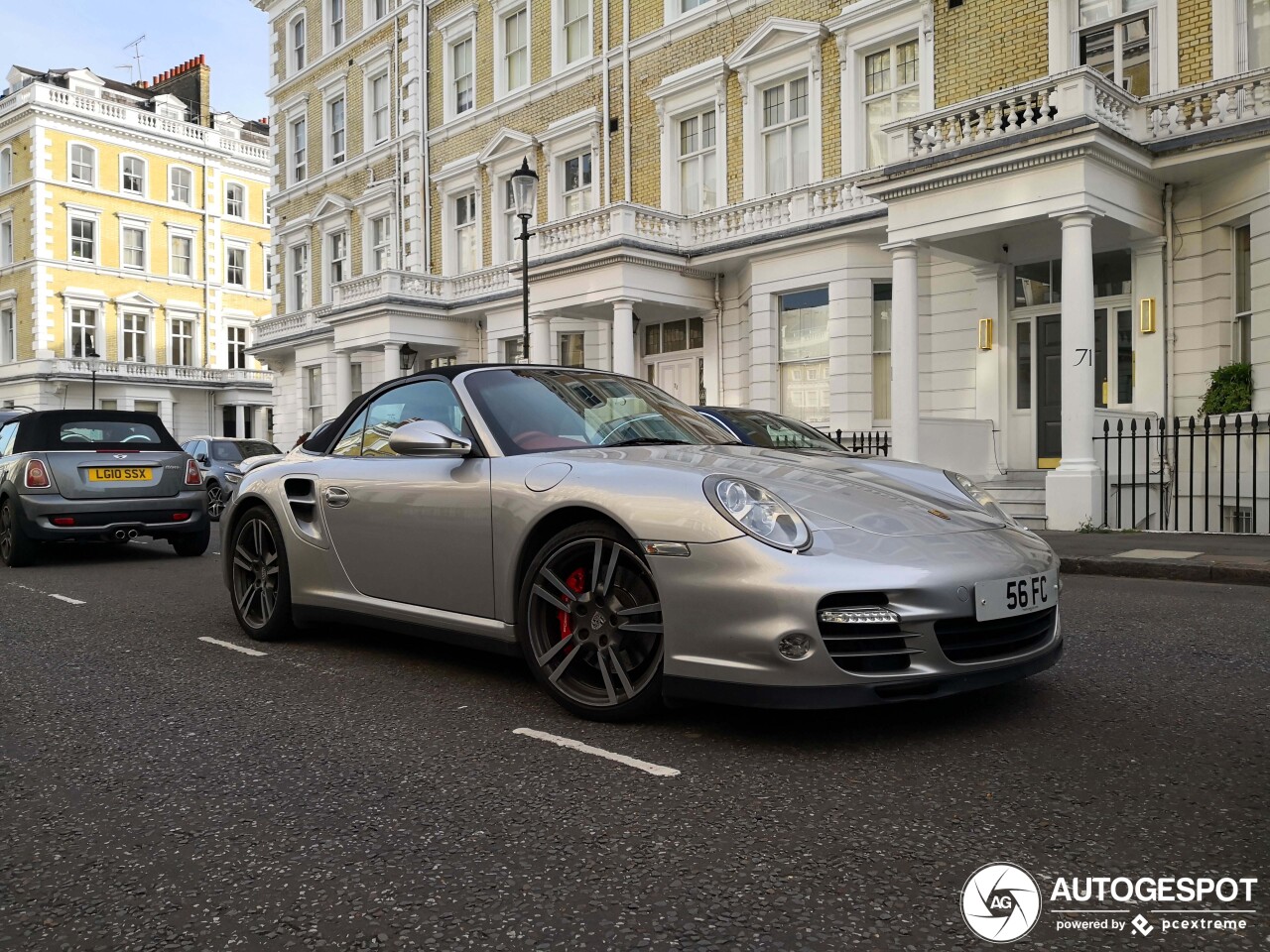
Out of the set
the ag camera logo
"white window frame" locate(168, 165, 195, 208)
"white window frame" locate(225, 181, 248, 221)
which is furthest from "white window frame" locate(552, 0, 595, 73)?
"white window frame" locate(225, 181, 248, 221)

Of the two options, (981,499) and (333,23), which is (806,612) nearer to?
(981,499)

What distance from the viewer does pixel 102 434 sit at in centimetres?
1055

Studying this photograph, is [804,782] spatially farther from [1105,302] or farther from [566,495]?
[1105,302]

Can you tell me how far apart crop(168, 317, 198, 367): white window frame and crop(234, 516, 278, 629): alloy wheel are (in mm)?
49923

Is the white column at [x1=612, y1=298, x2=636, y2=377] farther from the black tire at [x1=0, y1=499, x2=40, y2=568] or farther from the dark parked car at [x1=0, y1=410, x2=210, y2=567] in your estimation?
the black tire at [x1=0, y1=499, x2=40, y2=568]

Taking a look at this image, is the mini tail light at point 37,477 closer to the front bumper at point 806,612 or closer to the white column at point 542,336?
the front bumper at point 806,612

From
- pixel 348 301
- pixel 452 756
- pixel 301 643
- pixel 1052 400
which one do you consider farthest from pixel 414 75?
pixel 452 756

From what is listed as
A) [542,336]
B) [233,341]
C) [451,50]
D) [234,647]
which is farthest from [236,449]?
[233,341]

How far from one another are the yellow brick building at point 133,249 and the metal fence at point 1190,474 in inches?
1737

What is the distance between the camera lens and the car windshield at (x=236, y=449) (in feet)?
61.7

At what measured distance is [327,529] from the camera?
16.7 ft

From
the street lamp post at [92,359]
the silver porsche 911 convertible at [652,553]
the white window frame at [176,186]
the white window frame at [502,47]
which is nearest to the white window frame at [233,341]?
the white window frame at [176,186]

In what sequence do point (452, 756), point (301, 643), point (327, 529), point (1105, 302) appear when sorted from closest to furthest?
point (452, 756)
point (327, 529)
point (301, 643)
point (1105, 302)

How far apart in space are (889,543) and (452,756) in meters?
1.64
